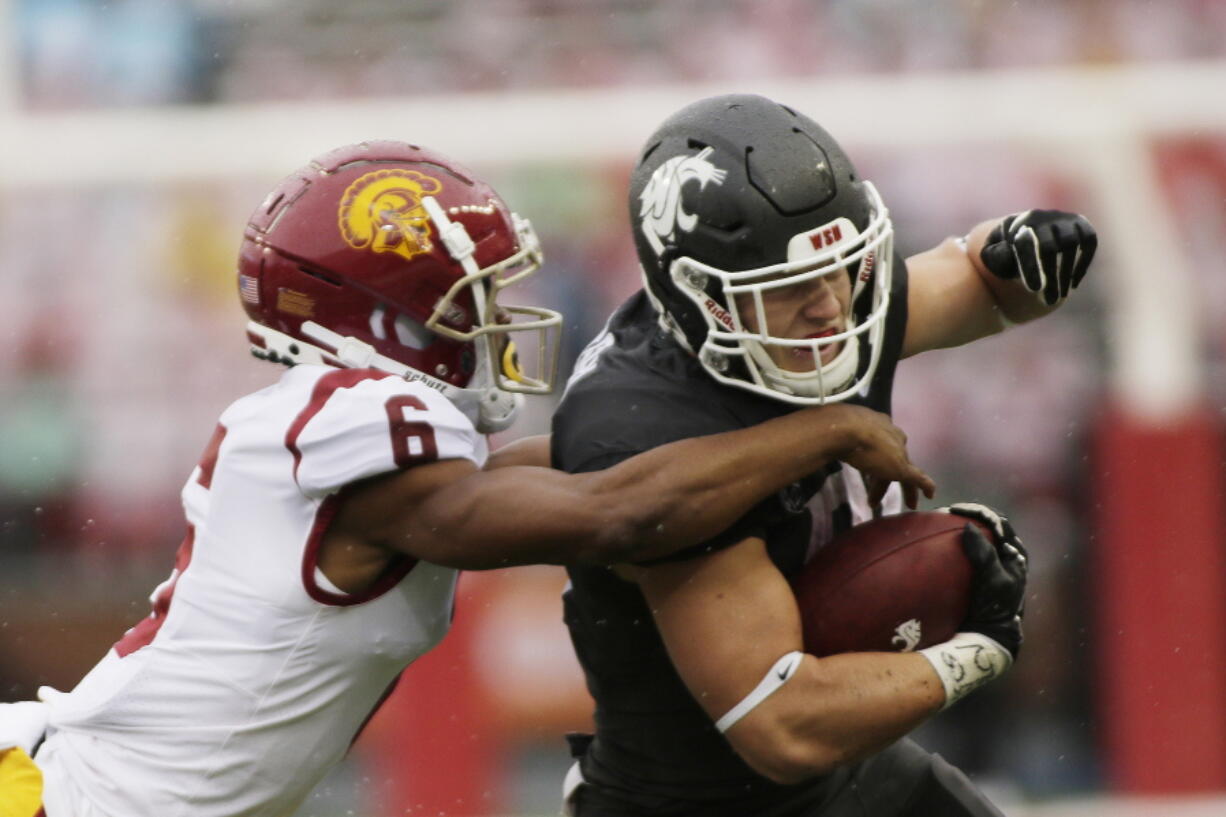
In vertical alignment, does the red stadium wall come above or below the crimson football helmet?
below

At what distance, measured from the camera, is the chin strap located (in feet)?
8.39

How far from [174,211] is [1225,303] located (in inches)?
169

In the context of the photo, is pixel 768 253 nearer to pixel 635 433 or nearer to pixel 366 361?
pixel 635 433

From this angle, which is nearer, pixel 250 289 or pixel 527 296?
pixel 250 289

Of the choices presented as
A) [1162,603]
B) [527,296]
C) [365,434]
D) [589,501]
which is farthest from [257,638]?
[527,296]

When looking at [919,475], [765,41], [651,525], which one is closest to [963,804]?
[919,475]

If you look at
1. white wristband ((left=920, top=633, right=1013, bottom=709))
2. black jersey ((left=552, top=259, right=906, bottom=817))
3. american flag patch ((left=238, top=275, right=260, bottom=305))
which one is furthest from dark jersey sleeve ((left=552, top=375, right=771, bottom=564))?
american flag patch ((left=238, top=275, right=260, bottom=305))

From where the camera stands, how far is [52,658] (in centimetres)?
621

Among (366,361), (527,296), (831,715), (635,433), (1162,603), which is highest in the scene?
(366,361)

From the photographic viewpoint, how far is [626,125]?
24.8 feet

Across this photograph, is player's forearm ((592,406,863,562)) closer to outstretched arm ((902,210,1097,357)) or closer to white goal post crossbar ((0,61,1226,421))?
outstretched arm ((902,210,1097,357))

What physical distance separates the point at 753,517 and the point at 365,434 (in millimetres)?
544

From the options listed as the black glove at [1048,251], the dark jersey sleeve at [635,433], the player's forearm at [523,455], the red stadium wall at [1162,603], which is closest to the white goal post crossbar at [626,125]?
the red stadium wall at [1162,603]

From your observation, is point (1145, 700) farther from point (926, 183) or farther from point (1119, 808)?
point (926, 183)
